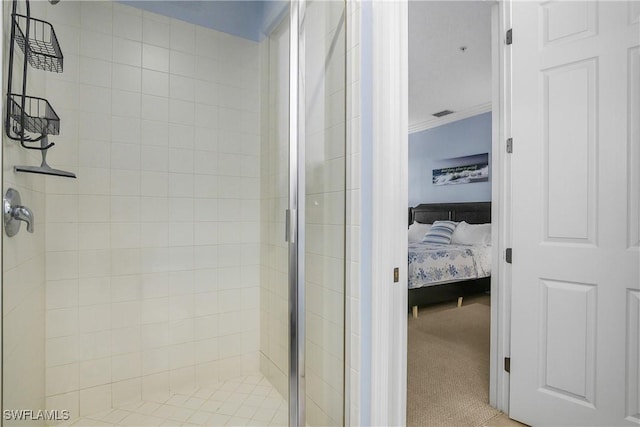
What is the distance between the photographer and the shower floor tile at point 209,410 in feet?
5.57

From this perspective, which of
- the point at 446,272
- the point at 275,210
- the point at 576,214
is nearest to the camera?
the point at 576,214

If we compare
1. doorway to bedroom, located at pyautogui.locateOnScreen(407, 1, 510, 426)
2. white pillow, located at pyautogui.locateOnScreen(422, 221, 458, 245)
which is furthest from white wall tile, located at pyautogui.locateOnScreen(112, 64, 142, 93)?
white pillow, located at pyautogui.locateOnScreen(422, 221, 458, 245)

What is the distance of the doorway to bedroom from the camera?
2.14 metres

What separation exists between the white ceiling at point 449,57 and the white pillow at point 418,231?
1.66 metres

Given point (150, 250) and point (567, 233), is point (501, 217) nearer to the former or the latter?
point (567, 233)

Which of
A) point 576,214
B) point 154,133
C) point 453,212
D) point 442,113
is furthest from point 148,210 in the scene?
point 442,113

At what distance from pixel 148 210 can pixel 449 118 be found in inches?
180

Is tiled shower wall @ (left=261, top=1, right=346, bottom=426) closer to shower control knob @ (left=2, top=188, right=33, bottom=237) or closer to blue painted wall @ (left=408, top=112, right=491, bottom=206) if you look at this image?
shower control knob @ (left=2, top=188, right=33, bottom=237)

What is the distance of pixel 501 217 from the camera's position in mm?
1837

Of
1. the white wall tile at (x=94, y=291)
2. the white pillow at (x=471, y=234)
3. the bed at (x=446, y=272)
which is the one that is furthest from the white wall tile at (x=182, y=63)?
the white pillow at (x=471, y=234)

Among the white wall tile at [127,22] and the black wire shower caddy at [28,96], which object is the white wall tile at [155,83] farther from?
the black wire shower caddy at [28,96]

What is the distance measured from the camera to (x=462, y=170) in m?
4.94

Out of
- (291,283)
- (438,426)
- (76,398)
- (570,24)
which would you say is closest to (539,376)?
(438,426)

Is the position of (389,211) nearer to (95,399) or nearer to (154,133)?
(154,133)
